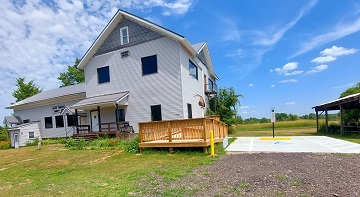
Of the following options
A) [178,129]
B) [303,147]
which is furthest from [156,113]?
[303,147]

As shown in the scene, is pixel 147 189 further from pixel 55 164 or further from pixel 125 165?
pixel 55 164

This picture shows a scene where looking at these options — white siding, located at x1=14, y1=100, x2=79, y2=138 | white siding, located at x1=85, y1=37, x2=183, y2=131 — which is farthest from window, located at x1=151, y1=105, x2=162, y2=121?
white siding, located at x1=14, y1=100, x2=79, y2=138

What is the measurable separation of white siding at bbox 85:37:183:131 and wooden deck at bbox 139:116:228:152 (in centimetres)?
502

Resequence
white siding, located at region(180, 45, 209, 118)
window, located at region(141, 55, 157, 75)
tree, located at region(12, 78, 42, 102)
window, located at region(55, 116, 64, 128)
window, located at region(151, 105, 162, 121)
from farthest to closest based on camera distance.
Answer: tree, located at region(12, 78, 42, 102) < window, located at region(55, 116, 64, 128) < window, located at region(141, 55, 157, 75) < window, located at region(151, 105, 162, 121) < white siding, located at region(180, 45, 209, 118)

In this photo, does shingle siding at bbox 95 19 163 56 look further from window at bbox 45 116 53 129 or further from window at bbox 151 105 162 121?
window at bbox 45 116 53 129

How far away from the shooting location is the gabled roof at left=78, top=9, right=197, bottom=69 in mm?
15906

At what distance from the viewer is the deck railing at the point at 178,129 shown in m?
10.0

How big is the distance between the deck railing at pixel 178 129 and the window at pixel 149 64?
266 inches

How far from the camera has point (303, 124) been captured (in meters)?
32.9

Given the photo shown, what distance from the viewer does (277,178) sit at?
18.1ft

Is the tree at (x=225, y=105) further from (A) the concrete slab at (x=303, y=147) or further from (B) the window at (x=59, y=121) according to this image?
(B) the window at (x=59, y=121)

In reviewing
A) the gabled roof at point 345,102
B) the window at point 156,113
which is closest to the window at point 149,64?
the window at point 156,113

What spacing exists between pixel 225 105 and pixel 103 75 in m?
13.3

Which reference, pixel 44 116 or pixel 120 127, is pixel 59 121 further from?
pixel 120 127
